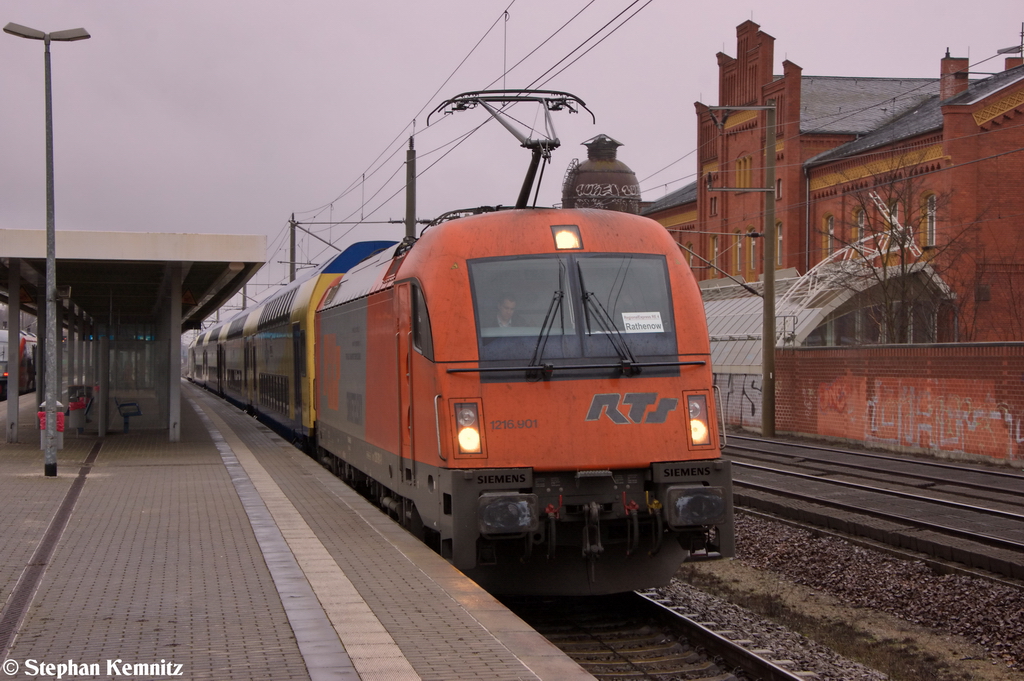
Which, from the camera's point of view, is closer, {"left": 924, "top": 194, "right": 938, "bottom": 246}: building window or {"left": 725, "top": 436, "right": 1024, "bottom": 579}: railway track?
{"left": 725, "top": 436, "right": 1024, "bottom": 579}: railway track

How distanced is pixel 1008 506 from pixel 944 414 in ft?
29.4

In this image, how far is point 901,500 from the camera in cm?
1477

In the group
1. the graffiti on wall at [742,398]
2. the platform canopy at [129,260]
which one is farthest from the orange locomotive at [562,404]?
the graffiti on wall at [742,398]

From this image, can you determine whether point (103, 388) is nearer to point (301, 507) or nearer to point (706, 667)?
point (301, 507)

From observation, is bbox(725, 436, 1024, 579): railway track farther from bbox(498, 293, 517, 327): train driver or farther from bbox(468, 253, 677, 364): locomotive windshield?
bbox(498, 293, 517, 327): train driver

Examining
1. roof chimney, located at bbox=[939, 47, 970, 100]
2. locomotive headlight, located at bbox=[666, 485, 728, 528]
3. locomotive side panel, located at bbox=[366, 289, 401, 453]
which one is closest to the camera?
locomotive headlight, located at bbox=[666, 485, 728, 528]

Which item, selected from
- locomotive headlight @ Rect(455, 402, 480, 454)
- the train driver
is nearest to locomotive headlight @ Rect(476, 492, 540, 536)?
locomotive headlight @ Rect(455, 402, 480, 454)

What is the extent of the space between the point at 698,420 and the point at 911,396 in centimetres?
1737

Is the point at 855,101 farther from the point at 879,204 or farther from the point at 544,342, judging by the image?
the point at 544,342

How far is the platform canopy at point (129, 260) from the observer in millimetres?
18344

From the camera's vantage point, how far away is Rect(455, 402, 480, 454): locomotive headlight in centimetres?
791

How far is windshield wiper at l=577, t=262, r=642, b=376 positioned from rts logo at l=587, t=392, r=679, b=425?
0.65 feet

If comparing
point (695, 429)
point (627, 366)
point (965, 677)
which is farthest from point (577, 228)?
point (965, 677)

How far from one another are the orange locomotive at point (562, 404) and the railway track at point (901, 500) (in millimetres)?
3867
